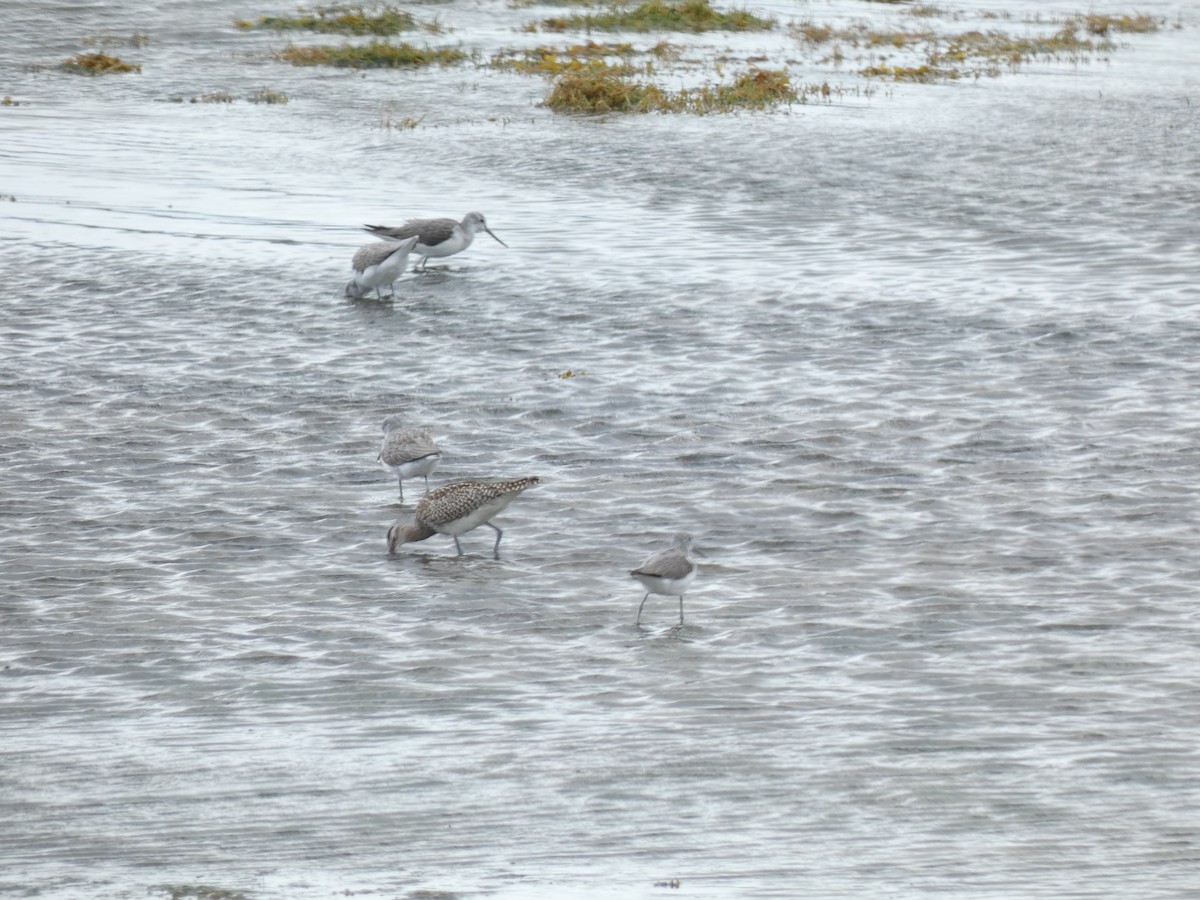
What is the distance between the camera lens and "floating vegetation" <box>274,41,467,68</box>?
1470 inches

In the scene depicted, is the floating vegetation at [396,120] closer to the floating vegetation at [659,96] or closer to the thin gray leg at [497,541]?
the floating vegetation at [659,96]

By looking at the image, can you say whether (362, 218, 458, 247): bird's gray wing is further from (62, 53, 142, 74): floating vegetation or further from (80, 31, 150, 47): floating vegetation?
(80, 31, 150, 47): floating vegetation

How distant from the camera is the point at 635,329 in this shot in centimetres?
1700

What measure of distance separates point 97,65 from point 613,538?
1089 inches

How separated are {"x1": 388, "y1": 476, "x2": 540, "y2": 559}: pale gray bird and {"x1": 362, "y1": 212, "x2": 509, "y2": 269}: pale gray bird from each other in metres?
8.92

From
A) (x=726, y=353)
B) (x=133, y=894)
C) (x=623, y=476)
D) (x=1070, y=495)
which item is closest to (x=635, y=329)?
(x=726, y=353)

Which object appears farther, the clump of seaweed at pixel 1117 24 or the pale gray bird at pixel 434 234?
the clump of seaweed at pixel 1117 24

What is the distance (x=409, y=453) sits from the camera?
11883mm

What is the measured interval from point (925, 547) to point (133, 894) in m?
5.77

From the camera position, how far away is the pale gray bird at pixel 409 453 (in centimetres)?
1184

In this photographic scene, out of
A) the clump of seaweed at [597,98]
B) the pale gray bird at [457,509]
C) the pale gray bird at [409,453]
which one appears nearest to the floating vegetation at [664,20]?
the clump of seaweed at [597,98]

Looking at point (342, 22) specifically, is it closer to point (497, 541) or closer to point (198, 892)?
point (497, 541)

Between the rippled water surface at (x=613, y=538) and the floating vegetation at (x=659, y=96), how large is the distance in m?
6.12

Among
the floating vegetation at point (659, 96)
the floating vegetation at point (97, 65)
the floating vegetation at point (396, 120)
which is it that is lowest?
the floating vegetation at point (396, 120)
